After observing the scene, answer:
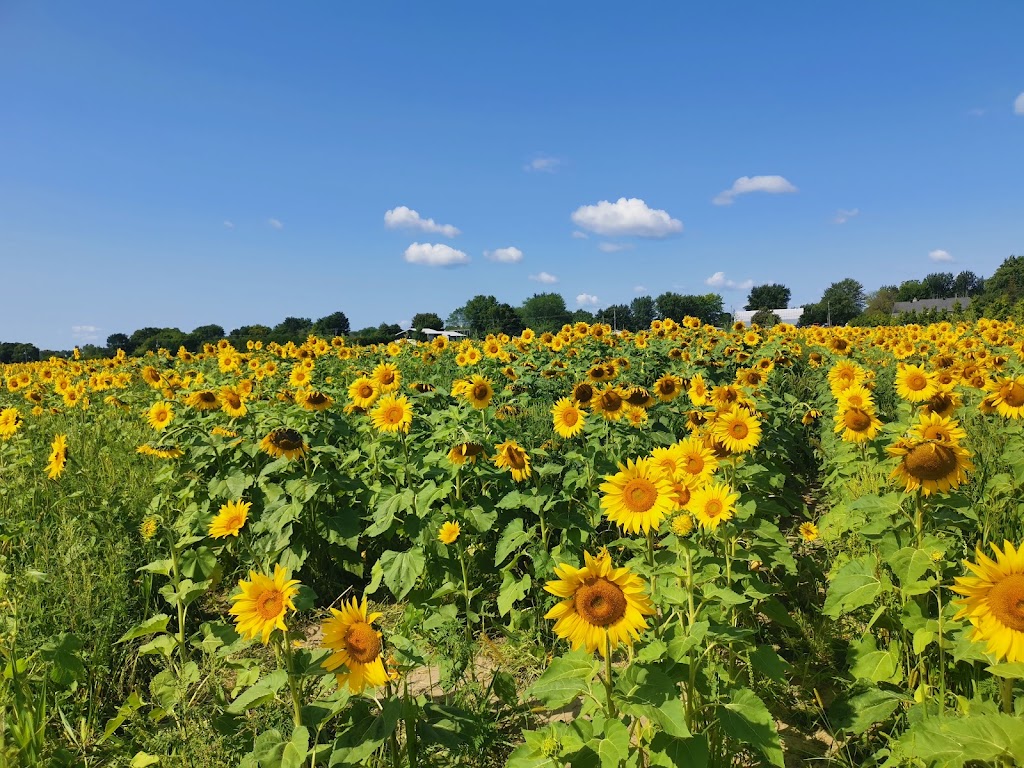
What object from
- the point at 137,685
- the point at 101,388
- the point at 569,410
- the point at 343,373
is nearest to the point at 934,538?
the point at 569,410

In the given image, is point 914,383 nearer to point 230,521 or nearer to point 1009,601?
point 1009,601

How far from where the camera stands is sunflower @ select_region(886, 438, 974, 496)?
2359mm

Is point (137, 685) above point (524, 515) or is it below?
below

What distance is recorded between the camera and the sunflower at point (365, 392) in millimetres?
4742

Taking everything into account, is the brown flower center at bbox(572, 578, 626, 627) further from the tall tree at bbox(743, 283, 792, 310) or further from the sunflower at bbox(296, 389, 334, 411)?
the tall tree at bbox(743, 283, 792, 310)

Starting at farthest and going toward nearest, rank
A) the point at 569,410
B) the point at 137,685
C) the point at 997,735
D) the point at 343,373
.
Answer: the point at 343,373 < the point at 569,410 < the point at 137,685 < the point at 997,735

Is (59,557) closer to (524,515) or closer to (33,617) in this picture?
(33,617)

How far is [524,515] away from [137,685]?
248 centimetres

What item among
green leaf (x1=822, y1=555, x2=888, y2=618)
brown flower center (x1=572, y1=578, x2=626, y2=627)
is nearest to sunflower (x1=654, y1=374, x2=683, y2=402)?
green leaf (x1=822, y1=555, x2=888, y2=618)

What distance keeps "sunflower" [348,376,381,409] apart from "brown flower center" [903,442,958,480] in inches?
141

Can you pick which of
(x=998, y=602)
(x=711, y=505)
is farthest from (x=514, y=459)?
(x=998, y=602)

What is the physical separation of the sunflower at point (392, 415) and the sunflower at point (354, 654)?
2053 mm

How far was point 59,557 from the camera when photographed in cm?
373

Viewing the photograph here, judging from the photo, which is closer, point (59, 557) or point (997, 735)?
point (997, 735)
